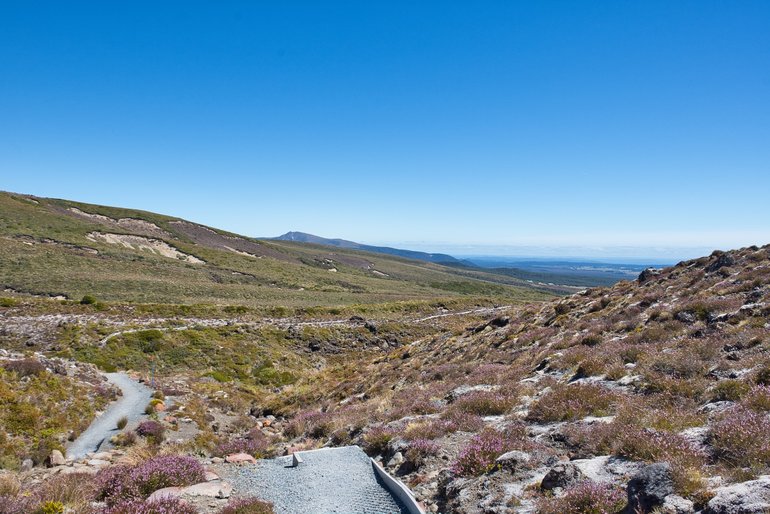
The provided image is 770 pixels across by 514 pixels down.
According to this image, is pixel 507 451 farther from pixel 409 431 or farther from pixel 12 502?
pixel 12 502

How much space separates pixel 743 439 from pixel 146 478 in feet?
36.3

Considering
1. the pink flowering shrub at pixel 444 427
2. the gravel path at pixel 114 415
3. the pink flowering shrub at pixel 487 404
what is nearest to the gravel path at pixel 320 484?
the pink flowering shrub at pixel 444 427

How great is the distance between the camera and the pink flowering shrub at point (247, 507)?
7868mm

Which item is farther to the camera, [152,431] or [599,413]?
[152,431]

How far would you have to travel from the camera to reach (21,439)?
14.0 m

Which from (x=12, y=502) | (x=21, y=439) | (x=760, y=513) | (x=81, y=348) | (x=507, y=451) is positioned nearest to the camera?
(x=760, y=513)

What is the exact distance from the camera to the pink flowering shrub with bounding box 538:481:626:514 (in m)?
5.84

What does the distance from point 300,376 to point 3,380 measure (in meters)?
21.2

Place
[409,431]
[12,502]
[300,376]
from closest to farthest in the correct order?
[12,502], [409,431], [300,376]

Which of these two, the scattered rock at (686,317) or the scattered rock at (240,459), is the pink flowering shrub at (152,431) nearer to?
the scattered rock at (240,459)

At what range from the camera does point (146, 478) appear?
859 cm

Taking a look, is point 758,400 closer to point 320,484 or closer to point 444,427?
point 444,427

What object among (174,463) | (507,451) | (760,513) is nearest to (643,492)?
(760,513)

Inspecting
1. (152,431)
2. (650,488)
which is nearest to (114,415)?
(152,431)
